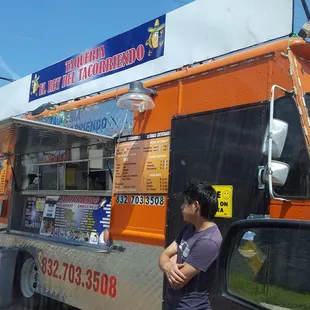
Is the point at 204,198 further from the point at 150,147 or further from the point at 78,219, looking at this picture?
the point at 78,219

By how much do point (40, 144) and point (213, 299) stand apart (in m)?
3.68

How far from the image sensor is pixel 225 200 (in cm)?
337

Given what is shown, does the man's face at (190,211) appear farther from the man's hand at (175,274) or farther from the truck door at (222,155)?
the truck door at (222,155)

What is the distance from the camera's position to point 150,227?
13.3 feet

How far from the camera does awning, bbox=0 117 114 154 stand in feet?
15.1

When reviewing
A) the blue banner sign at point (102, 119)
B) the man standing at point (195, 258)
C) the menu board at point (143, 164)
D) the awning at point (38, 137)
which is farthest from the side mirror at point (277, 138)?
the awning at point (38, 137)

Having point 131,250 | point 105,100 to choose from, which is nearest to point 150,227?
point 131,250

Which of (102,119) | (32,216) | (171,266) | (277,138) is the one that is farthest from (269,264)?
(32,216)

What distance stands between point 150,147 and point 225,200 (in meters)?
1.12

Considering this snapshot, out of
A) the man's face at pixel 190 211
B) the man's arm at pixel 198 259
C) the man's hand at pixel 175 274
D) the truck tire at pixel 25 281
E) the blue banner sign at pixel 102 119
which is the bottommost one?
the truck tire at pixel 25 281

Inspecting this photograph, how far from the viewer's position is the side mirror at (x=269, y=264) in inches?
68.7

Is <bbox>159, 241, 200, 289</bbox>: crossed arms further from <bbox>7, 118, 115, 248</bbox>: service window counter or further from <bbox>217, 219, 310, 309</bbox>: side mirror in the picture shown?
<bbox>7, 118, 115, 248</bbox>: service window counter

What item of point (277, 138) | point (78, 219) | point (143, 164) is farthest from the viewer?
point (78, 219)

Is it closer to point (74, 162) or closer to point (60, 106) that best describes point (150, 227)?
point (74, 162)
